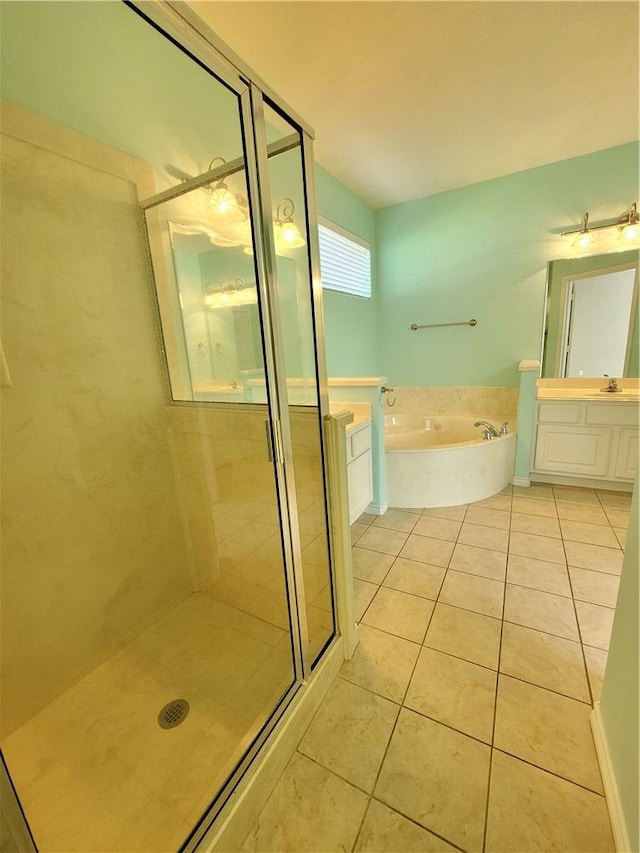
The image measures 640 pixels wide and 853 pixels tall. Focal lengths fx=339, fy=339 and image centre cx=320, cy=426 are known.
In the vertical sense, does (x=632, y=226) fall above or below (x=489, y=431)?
above

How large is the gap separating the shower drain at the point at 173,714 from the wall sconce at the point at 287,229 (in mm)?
1865

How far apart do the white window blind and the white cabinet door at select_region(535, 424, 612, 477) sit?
219 centimetres

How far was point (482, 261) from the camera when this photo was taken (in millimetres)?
3332

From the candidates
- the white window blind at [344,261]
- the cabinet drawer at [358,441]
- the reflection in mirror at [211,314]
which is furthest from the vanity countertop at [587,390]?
the reflection in mirror at [211,314]

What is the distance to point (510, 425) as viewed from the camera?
3.29m

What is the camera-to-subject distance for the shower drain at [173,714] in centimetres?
126

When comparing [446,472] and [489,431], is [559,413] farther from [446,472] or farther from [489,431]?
[446,472]

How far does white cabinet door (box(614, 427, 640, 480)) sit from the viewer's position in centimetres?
264

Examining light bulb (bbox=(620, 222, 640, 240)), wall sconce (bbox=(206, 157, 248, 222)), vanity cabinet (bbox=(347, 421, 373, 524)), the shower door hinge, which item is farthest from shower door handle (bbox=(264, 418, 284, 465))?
light bulb (bbox=(620, 222, 640, 240))

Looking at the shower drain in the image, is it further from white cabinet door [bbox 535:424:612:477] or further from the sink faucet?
the sink faucet

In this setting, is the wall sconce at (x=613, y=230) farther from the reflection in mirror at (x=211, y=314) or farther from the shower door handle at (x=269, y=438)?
the shower door handle at (x=269, y=438)

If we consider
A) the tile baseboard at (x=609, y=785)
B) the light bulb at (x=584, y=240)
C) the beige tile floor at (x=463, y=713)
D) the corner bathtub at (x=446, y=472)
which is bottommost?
the beige tile floor at (x=463, y=713)

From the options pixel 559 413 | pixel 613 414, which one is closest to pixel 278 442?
pixel 559 413

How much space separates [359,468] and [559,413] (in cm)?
185
